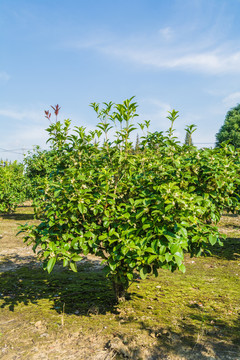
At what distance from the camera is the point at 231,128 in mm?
40188

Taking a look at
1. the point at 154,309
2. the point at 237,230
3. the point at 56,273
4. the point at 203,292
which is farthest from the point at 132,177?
the point at 237,230

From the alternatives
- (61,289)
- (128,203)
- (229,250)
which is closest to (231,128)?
(229,250)

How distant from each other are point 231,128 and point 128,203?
136 ft

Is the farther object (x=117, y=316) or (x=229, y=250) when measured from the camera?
(x=229, y=250)

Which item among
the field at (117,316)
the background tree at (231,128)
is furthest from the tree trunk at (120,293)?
the background tree at (231,128)

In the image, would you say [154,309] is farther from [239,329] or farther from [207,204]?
[207,204]

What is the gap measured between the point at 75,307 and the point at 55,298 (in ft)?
1.83

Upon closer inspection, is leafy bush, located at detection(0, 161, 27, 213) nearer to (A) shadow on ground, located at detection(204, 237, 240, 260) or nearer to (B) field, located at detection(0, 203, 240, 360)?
(B) field, located at detection(0, 203, 240, 360)

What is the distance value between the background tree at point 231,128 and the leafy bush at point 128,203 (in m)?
37.9

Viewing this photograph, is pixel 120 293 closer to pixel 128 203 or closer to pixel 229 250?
pixel 128 203

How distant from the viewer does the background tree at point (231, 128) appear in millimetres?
38250

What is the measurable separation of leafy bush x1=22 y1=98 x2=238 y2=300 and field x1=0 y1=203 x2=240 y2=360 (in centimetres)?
77

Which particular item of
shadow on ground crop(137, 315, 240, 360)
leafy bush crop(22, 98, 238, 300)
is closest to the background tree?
leafy bush crop(22, 98, 238, 300)

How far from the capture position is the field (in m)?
3.00
